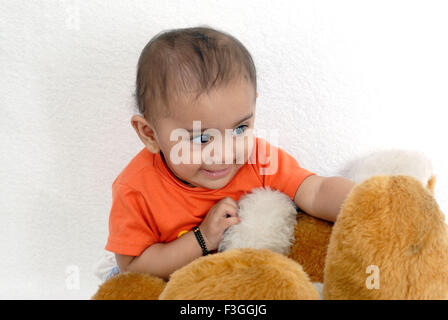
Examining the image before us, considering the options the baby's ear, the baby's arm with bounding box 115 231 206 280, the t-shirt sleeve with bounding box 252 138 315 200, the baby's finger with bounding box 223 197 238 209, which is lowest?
the baby's arm with bounding box 115 231 206 280

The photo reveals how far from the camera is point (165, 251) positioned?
0.68 meters

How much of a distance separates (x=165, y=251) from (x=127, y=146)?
0.30 meters

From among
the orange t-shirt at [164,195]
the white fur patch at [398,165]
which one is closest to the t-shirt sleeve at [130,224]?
the orange t-shirt at [164,195]

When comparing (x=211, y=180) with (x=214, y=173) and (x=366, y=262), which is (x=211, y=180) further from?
(x=366, y=262)

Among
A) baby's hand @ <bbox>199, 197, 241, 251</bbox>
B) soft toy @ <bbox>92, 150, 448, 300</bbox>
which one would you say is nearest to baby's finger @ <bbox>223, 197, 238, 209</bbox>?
baby's hand @ <bbox>199, 197, 241, 251</bbox>

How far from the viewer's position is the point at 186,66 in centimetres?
59

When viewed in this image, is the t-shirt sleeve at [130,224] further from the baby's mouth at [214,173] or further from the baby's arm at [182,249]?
the baby's mouth at [214,173]

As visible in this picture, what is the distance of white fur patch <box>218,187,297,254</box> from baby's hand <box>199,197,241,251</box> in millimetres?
10

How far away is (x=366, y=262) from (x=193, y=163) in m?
0.31

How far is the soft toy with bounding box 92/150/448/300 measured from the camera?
0.42 m

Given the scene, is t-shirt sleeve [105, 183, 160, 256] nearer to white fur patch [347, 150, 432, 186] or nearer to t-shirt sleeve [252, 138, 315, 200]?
t-shirt sleeve [252, 138, 315, 200]

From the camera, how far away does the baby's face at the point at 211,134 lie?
593 mm

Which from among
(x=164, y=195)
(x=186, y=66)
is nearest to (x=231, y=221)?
(x=164, y=195)
